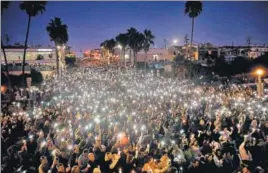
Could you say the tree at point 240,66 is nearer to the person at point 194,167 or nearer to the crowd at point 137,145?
the crowd at point 137,145

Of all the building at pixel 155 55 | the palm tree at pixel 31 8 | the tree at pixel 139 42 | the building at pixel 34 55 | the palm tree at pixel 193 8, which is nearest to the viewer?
the palm tree at pixel 31 8

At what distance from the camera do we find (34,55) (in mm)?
74625

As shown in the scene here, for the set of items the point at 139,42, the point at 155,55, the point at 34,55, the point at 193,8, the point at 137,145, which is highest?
the point at 193,8

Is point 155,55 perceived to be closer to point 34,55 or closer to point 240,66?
point 34,55

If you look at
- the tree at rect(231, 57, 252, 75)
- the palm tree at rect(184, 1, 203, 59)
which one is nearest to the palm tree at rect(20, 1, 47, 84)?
the palm tree at rect(184, 1, 203, 59)

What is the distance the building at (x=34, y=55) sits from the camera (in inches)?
2628

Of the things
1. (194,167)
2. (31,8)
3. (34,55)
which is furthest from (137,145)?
(34,55)

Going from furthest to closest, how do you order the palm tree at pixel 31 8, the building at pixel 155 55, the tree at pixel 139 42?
the building at pixel 155 55, the tree at pixel 139 42, the palm tree at pixel 31 8

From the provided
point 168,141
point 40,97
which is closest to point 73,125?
point 168,141

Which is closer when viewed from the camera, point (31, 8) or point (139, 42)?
point (31, 8)

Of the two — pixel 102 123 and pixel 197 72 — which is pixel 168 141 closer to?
pixel 102 123

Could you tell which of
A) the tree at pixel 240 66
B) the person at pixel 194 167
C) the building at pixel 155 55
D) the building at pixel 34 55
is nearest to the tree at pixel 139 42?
the building at pixel 34 55

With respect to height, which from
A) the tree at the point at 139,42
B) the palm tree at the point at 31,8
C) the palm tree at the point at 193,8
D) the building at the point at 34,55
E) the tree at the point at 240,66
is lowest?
the tree at the point at 240,66

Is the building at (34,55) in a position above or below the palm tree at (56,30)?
below
